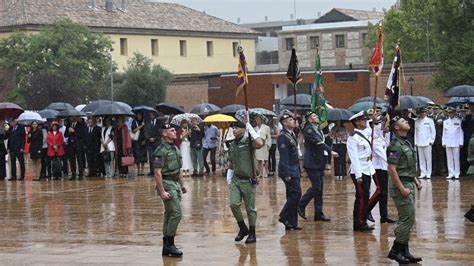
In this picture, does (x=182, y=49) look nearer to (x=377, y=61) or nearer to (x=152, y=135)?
(x=152, y=135)

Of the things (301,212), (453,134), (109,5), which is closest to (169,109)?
(453,134)

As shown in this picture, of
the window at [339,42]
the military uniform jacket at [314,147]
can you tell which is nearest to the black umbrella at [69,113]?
the military uniform jacket at [314,147]

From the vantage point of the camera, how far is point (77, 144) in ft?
96.8

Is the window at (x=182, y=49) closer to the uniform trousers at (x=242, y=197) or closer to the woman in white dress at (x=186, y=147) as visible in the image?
the woman in white dress at (x=186, y=147)

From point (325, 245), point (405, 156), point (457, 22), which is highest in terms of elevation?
point (457, 22)

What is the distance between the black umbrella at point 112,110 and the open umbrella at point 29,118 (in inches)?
89.2

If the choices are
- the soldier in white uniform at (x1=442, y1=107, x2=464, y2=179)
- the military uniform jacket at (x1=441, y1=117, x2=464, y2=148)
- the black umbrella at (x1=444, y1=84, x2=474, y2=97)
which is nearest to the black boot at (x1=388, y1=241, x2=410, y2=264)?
the soldier in white uniform at (x1=442, y1=107, x2=464, y2=179)

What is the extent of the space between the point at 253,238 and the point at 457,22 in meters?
36.2

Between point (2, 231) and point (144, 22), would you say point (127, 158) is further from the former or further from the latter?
point (144, 22)

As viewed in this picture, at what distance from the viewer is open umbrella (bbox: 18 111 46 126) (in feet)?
99.7

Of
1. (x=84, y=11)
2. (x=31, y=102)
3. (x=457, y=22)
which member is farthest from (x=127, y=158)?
(x=84, y=11)

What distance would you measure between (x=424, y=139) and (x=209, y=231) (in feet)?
32.5

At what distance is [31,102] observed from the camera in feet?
199

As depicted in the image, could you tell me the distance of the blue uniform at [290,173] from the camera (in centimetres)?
1606
